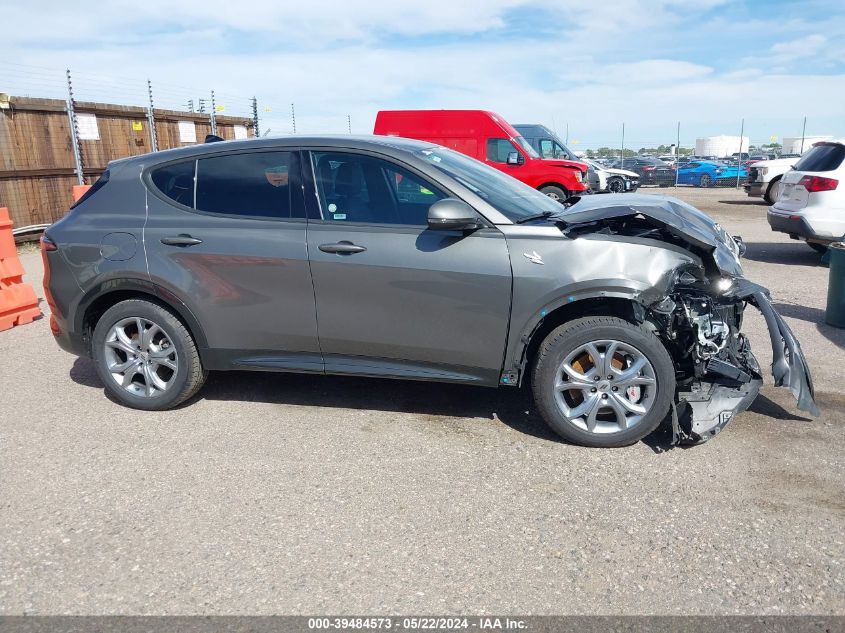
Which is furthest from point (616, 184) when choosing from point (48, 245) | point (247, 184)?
point (48, 245)

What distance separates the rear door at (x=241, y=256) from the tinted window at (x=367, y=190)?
18cm

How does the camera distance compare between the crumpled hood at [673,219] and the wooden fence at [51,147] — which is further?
the wooden fence at [51,147]

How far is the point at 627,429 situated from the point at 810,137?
48.3m

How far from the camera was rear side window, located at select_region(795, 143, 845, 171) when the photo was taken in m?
9.63

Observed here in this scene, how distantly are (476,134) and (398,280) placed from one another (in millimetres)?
13172

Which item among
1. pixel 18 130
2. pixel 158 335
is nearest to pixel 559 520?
pixel 158 335

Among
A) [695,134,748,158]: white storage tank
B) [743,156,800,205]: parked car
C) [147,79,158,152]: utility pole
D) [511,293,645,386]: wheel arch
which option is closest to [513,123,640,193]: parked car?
[743,156,800,205]: parked car

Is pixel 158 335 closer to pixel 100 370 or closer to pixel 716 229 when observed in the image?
pixel 100 370

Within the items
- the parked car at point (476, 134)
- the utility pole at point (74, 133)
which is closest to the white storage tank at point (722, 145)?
the parked car at point (476, 134)

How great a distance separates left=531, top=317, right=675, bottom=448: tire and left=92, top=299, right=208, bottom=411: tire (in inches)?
89.0

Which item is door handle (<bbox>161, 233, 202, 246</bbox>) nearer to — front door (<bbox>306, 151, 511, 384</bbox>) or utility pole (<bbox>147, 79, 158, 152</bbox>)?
front door (<bbox>306, 151, 511, 384</bbox>)

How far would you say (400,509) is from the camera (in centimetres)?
351

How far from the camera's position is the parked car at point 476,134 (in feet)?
54.2

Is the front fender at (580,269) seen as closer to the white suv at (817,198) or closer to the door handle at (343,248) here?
the door handle at (343,248)
